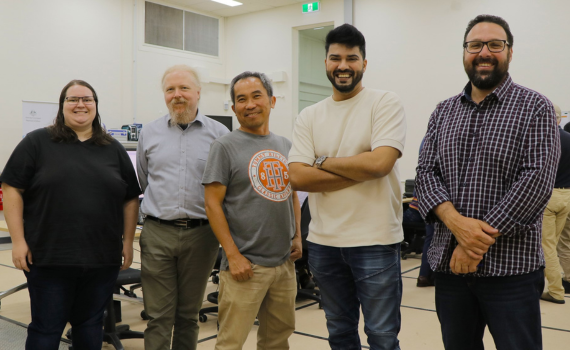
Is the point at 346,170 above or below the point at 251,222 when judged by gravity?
above

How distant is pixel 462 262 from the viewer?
1.72m

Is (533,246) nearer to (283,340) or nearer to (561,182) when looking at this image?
(283,340)

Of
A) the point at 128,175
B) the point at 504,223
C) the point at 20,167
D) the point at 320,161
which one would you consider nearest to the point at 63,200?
the point at 20,167

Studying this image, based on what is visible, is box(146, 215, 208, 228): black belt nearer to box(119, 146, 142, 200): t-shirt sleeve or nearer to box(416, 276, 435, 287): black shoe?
box(119, 146, 142, 200): t-shirt sleeve

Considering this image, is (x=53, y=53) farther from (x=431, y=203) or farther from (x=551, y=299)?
(x=431, y=203)

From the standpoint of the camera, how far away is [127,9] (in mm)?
9172

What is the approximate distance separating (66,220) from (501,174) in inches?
69.7

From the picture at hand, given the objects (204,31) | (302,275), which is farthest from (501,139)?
(204,31)

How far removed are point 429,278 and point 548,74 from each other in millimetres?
4043

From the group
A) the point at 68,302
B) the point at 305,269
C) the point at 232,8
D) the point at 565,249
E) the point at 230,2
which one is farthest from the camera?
the point at 232,8

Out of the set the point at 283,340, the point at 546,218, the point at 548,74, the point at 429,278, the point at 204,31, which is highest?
the point at 204,31

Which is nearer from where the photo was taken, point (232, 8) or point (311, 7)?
point (311, 7)

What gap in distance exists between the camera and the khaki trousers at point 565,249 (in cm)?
480

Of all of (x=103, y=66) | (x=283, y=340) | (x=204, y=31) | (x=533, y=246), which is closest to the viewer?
(x=533, y=246)
